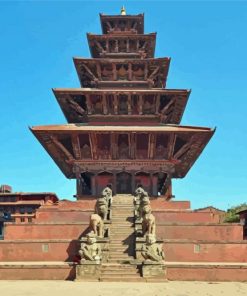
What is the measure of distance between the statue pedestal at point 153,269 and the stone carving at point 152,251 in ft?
0.53

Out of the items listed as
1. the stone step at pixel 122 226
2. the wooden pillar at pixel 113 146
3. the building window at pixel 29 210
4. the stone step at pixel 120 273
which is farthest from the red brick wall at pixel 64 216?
the building window at pixel 29 210

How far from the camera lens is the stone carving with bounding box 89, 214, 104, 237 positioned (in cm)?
1689

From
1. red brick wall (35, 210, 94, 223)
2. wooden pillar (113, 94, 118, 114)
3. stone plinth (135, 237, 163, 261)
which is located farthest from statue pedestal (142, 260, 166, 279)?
wooden pillar (113, 94, 118, 114)

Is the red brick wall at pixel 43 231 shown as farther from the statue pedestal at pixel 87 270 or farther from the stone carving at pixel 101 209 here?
the statue pedestal at pixel 87 270

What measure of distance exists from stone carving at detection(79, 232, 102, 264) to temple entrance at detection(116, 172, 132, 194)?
9.17m

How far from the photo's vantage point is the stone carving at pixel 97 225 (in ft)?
55.4

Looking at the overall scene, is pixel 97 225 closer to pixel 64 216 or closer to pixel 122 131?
pixel 64 216

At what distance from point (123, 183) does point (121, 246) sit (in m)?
8.55

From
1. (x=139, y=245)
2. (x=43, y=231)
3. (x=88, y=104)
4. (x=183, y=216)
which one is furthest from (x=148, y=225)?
(x=88, y=104)

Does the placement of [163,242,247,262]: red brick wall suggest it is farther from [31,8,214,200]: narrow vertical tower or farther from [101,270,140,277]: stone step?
[31,8,214,200]: narrow vertical tower

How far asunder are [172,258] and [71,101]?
13.7 m

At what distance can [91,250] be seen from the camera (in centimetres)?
1519

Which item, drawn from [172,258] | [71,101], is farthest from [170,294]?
[71,101]

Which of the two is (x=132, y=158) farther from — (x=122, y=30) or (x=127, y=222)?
(x=122, y=30)
